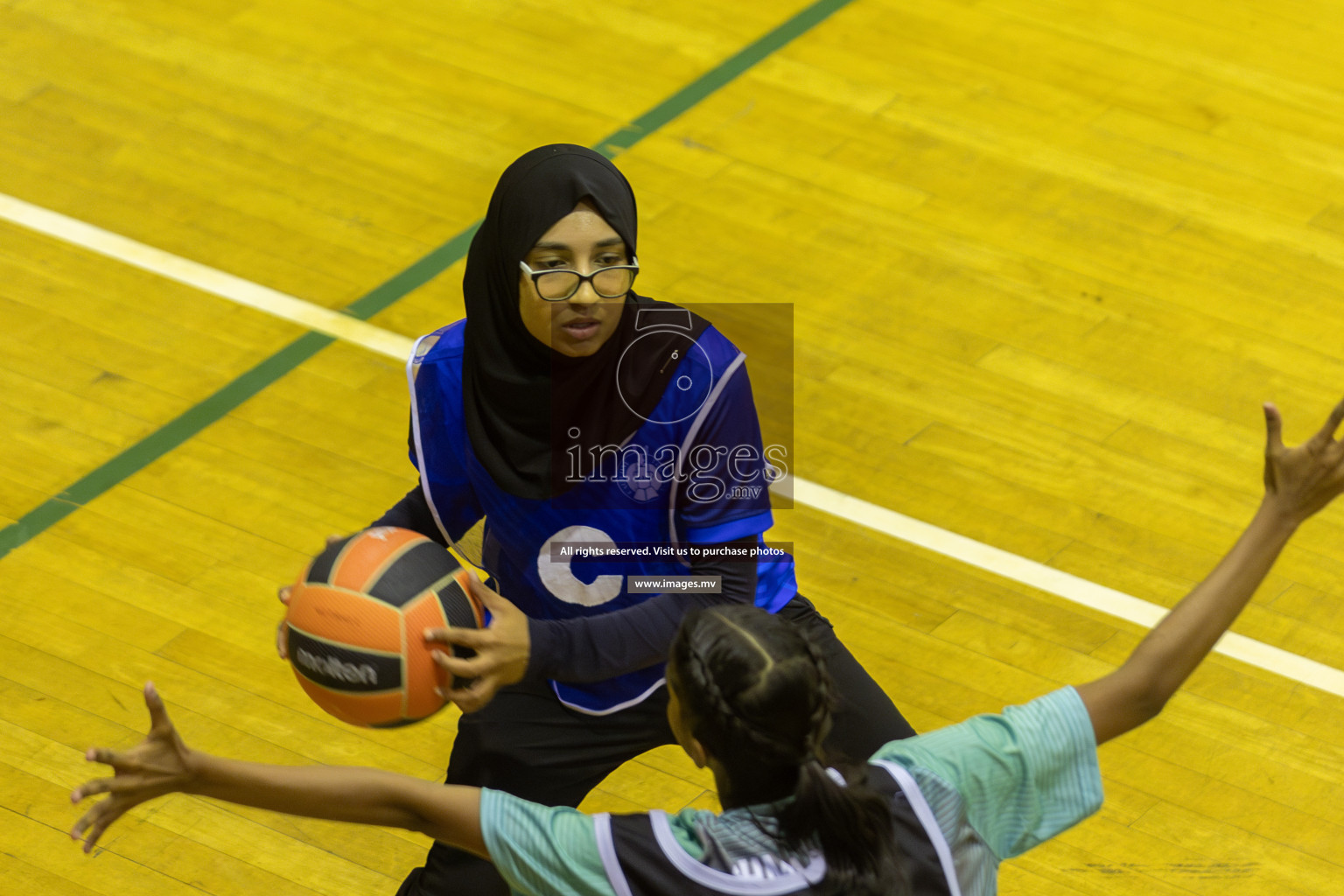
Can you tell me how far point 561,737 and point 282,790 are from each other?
3.31 feet

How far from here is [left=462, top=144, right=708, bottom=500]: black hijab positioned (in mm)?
3121

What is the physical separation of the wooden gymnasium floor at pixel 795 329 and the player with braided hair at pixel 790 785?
1552 millimetres

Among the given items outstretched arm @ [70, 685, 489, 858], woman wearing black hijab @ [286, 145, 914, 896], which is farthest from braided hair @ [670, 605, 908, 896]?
woman wearing black hijab @ [286, 145, 914, 896]

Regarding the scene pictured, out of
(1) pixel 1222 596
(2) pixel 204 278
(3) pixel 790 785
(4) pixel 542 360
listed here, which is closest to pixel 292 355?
(2) pixel 204 278

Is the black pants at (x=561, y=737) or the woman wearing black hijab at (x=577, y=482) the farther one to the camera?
the black pants at (x=561, y=737)

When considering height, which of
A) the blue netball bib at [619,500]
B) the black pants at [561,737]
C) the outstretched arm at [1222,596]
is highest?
the outstretched arm at [1222,596]

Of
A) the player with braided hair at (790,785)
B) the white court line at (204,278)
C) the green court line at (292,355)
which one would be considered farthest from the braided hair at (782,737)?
the white court line at (204,278)

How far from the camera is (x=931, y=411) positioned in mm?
5312

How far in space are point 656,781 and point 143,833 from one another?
3.99 ft

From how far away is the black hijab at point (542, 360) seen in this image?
10.2 feet

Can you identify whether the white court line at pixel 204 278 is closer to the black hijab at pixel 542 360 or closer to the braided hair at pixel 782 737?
the black hijab at pixel 542 360

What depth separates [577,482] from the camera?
10.6 ft

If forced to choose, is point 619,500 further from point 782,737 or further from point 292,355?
point 292,355

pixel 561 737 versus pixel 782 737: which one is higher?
pixel 782 737
